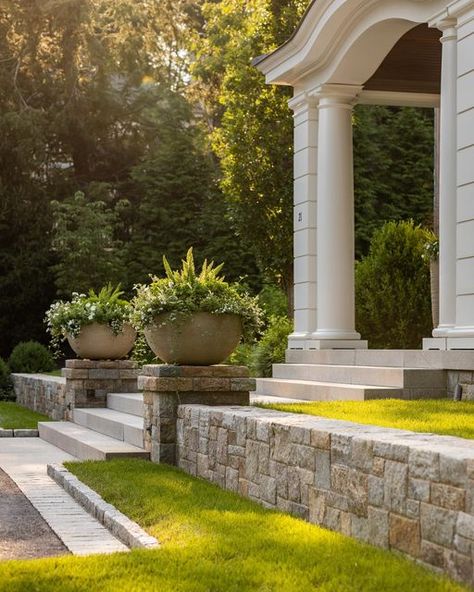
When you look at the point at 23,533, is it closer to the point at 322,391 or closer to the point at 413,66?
the point at 322,391

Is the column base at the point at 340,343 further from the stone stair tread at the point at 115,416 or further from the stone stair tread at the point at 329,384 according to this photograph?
the stone stair tread at the point at 115,416

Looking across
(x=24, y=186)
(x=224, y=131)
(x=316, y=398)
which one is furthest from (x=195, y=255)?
(x=316, y=398)

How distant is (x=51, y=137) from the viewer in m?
31.1

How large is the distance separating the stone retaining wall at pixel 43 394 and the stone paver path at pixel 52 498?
221 cm

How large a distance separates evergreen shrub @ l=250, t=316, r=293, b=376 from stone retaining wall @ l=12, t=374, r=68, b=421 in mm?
2864

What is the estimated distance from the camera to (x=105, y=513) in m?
7.23

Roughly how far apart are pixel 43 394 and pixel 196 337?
9.07 metres

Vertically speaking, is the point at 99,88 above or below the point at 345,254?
above

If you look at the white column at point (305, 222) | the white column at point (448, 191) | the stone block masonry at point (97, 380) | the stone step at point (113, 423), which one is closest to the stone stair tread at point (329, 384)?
the white column at point (448, 191)

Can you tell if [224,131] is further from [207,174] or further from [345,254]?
[345,254]

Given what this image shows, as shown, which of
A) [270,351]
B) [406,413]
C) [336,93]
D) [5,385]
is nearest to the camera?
[406,413]

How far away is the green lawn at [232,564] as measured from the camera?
4844 millimetres

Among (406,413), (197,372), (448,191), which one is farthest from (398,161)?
(406,413)

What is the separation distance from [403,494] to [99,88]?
90.5 feet
